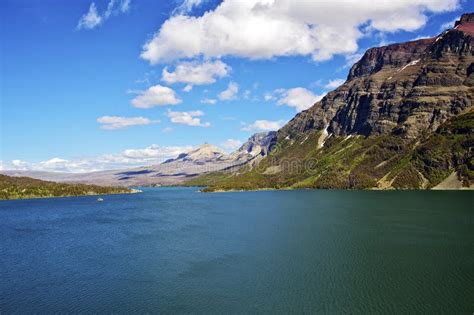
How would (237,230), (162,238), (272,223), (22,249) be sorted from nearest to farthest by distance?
(22,249) → (162,238) → (237,230) → (272,223)

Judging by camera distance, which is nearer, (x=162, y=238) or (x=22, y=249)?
(x=22, y=249)

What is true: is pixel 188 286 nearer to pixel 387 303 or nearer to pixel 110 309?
pixel 110 309

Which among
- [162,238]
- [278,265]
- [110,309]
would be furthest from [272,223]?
[110,309]

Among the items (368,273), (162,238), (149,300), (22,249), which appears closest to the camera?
(149,300)

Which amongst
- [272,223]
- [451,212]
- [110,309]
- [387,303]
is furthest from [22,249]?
[451,212]

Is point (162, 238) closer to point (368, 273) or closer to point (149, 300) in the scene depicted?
point (149, 300)

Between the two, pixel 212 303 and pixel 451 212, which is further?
pixel 451 212
